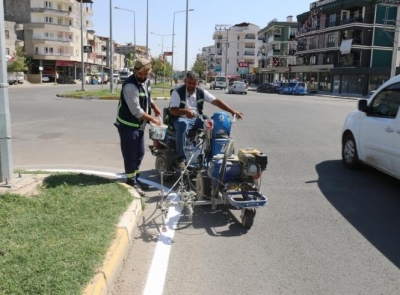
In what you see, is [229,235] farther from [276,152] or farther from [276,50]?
[276,50]

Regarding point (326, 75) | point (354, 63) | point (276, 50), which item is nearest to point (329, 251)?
point (354, 63)

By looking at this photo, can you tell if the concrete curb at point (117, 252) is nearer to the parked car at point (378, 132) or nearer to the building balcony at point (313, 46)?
the parked car at point (378, 132)

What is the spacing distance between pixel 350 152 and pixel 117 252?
18.7ft

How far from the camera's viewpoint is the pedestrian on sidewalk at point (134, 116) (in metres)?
6.09

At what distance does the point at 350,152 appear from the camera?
27.0ft

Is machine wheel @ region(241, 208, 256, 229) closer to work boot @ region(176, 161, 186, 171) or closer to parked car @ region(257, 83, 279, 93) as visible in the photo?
work boot @ region(176, 161, 186, 171)

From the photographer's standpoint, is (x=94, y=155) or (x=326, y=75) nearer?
(x=94, y=155)

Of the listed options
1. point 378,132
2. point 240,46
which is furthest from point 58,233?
point 240,46

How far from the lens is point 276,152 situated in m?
9.95

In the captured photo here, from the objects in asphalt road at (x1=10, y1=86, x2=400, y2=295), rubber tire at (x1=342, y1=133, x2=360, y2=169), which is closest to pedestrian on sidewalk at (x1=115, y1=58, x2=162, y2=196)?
asphalt road at (x1=10, y1=86, x2=400, y2=295)

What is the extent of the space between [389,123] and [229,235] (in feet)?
11.6

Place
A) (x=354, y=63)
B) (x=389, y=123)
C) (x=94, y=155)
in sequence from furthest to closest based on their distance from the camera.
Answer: (x=354, y=63), (x=94, y=155), (x=389, y=123)

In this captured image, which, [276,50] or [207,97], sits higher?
[276,50]

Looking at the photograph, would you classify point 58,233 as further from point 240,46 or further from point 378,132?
point 240,46
